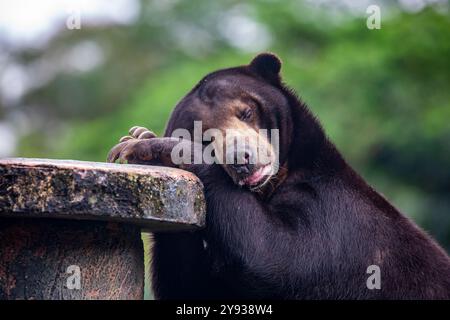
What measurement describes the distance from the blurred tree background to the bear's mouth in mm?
11047

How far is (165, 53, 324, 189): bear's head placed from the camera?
5211 mm

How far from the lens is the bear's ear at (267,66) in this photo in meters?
5.61

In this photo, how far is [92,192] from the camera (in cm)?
394

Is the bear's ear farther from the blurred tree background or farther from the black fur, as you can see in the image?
the blurred tree background

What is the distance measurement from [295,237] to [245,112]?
0.99 meters

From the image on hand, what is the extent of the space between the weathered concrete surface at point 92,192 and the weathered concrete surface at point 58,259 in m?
0.16

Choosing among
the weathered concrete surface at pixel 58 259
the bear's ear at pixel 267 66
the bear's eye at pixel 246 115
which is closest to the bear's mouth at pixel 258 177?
the bear's eye at pixel 246 115

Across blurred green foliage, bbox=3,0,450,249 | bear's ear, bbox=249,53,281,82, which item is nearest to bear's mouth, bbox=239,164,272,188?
bear's ear, bbox=249,53,281,82

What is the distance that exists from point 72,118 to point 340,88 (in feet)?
35.0

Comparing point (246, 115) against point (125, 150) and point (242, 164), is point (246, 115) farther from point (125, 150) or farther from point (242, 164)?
point (125, 150)

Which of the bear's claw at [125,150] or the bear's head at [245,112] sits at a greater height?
the bear's head at [245,112]

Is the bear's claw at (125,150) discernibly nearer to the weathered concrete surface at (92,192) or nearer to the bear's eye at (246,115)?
the weathered concrete surface at (92,192)

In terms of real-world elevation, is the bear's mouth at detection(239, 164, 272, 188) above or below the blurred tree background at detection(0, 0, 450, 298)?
below
